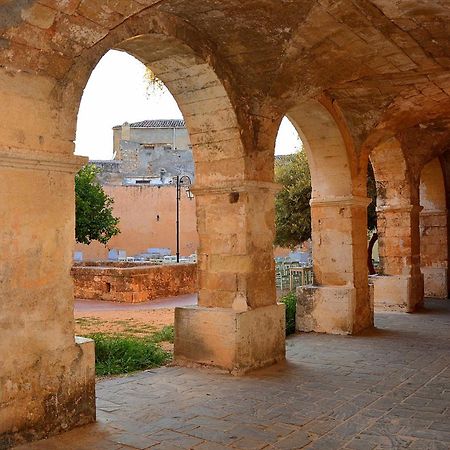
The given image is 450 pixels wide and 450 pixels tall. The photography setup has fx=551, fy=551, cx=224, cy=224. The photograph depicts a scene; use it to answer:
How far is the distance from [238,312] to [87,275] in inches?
382

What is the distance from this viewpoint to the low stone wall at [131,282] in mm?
13664

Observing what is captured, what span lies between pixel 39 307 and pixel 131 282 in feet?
32.8

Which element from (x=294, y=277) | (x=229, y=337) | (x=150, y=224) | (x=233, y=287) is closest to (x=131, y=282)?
(x=294, y=277)

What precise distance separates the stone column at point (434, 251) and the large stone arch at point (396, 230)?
2056mm

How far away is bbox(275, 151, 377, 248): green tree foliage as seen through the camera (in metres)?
13.7

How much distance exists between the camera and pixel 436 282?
1262cm

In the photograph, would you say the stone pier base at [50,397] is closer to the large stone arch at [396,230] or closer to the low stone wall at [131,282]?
the large stone arch at [396,230]

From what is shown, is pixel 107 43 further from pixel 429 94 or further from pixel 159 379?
pixel 429 94

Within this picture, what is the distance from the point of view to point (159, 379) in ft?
17.7

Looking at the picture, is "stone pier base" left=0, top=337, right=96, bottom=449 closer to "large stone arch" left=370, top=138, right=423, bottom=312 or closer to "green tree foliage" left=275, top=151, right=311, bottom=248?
"large stone arch" left=370, top=138, right=423, bottom=312

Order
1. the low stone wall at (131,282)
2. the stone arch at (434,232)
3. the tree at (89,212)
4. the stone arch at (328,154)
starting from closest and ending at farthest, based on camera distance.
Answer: the stone arch at (328,154)
the stone arch at (434,232)
the low stone wall at (131,282)
the tree at (89,212)

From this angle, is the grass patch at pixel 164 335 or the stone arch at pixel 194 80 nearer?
the stone arch at pixel 194 80

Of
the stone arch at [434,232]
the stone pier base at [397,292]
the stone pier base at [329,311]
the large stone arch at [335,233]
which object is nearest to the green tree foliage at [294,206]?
the stone arch at [434,232]

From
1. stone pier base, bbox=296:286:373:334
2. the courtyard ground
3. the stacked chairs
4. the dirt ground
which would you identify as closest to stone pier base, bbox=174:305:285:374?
stone pier base, bbox=296:286:373:334
